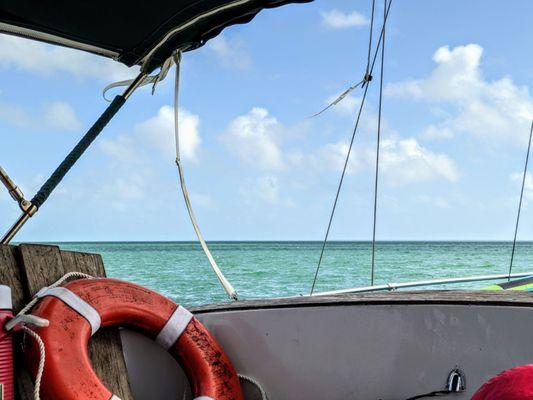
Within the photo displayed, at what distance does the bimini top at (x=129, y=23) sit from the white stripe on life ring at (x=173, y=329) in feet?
2.99

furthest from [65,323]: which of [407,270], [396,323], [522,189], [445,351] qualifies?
[407,270]

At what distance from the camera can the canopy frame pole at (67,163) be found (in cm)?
180

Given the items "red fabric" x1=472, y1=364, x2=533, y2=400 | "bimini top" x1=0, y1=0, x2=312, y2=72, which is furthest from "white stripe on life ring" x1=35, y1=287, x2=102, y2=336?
"red fabric" x1=472, y1=364, x2=533, y2=400

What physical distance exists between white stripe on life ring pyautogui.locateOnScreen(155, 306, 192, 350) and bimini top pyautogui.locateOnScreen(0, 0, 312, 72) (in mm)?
913

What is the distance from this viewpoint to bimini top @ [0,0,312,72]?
196 cm

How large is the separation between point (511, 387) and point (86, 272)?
1.35 metres

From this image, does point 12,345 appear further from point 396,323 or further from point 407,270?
point 407,270

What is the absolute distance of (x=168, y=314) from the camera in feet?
5.91

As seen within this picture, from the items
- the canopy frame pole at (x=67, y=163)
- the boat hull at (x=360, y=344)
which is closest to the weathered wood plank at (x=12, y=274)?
the canopy frame pole at (x=67, y=163)

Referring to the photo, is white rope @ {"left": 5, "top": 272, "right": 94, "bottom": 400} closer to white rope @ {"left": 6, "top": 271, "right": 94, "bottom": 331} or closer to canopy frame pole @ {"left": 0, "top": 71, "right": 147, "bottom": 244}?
white rope @ {"left": 6, "top": 271, "right": 94, "bottom": 331}

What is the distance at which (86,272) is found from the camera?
71.2 inches

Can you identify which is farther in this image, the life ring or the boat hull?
the boat hull

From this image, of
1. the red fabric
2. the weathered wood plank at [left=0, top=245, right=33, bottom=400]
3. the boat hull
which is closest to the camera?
the red fabric

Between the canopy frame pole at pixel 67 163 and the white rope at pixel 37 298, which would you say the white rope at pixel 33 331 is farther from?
the canopy frame pole at pixel 67 163
